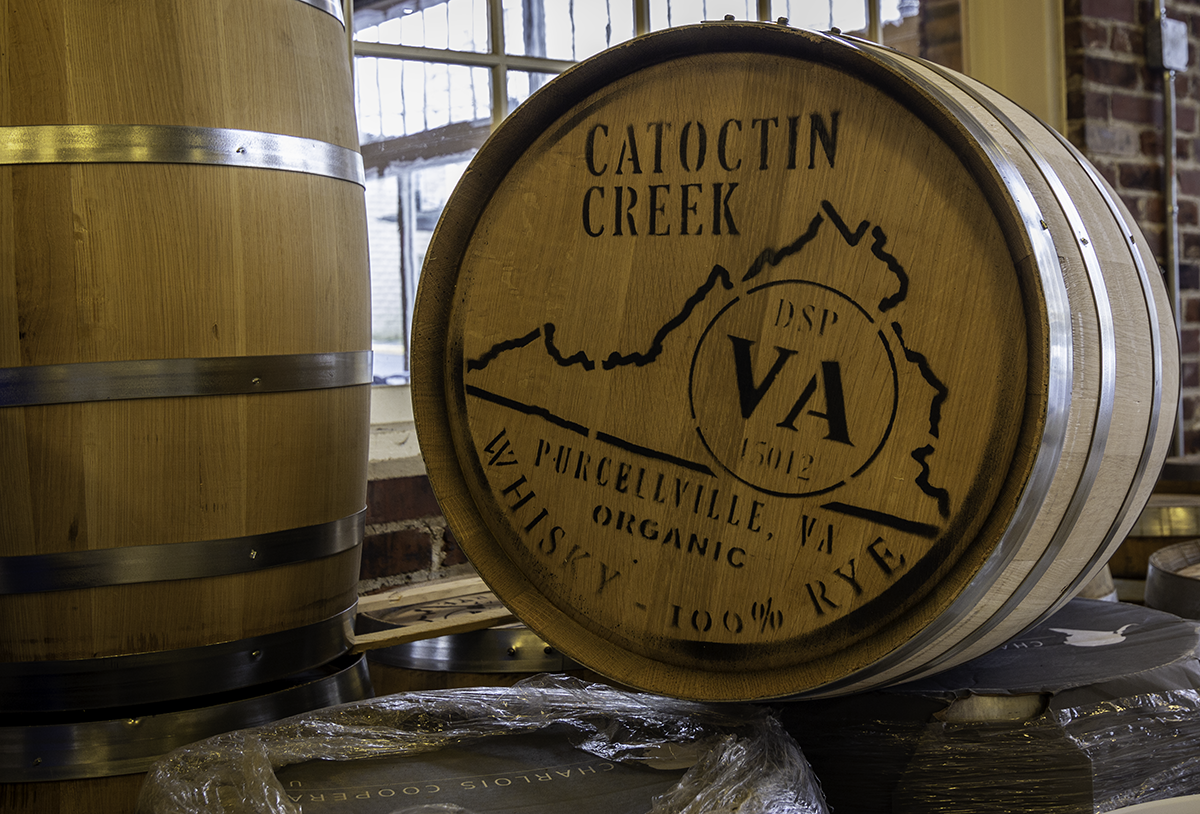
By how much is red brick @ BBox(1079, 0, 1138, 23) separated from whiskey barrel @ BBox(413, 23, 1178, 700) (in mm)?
1859

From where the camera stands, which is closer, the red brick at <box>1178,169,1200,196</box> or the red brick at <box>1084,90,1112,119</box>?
the red brick at <box>1084,90,1112,119</box>

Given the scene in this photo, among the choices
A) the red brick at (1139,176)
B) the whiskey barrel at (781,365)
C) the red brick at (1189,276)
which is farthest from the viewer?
the red brick at (1189,276)

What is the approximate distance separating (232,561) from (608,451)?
48 cm

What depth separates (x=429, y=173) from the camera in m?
2.11

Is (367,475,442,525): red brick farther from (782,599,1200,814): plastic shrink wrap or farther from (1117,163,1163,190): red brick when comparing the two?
(1117,163,1163,190): red brick

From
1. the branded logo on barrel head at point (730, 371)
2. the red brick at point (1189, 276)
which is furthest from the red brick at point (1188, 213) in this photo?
the branded logo on barrel head at point (730, 371)

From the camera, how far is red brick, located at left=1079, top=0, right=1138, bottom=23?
2.74m

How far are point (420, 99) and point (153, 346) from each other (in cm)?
102

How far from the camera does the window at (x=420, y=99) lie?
2.04m

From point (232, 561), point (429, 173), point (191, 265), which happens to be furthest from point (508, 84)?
point (232, 561)

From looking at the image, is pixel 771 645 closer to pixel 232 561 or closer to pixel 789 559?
pixel 789 559

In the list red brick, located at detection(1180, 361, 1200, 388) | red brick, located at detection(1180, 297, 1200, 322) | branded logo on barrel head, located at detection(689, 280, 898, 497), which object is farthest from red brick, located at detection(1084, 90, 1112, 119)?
branded logo on barrel head, located at detection(689, 280, 898, 497)

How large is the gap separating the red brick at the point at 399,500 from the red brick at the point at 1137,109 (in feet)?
6.62

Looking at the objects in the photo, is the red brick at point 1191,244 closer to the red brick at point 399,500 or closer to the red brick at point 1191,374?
the red brick at point 1191,374
